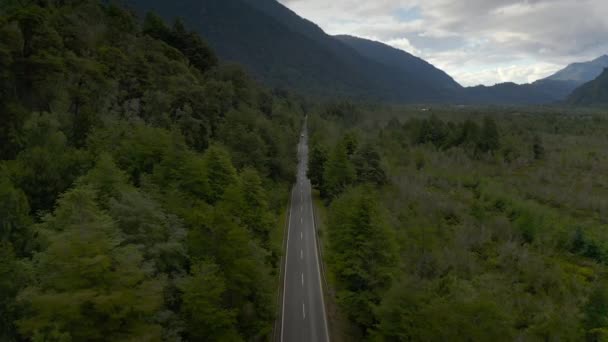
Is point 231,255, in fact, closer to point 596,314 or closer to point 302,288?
point 302,288

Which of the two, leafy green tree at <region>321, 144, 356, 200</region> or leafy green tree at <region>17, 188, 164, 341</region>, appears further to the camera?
leafy green tree at <region>321, 144, 356, 200</region>

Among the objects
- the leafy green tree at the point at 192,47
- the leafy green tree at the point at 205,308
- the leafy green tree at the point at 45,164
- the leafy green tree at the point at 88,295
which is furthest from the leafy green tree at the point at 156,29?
the leafy green tree at the point at 88,295

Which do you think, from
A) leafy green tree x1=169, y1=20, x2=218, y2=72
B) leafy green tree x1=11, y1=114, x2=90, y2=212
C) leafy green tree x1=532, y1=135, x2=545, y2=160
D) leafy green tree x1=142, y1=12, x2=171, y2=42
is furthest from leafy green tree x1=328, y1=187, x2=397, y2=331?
leafy green tree x1=532, y1=135, x2=545, y2=160

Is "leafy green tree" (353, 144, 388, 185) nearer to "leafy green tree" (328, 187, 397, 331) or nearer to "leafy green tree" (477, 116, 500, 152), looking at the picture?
"leafy green tree" (328, 187, 397, 331)

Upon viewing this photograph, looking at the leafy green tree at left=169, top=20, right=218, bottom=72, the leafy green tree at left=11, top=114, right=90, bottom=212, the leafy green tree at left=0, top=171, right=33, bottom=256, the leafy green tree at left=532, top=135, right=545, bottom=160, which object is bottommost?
the leafy green tree at left=532, top=135, right=545, bottom=160

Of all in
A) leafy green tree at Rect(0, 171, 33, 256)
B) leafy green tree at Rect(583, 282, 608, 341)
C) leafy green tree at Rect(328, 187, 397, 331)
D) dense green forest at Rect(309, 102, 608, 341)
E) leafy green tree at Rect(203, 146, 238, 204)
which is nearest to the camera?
leafy green tree at Rect(0, 171, 33, 256)

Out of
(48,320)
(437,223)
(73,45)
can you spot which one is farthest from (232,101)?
(48,320)

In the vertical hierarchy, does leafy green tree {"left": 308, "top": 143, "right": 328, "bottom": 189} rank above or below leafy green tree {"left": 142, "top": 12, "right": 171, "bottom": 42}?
below

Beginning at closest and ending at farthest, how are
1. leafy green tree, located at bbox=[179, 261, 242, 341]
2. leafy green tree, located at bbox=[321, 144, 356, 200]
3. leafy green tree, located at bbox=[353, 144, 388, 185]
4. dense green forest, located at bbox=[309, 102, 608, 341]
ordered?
leafy green tree, located at bbox=[179, 261, 242, 341]
dense green forest, located at bbox=[309, 102, 608, 341]
leafy green tree, located at bbox=[321, 144, 356, 200]
leafy green tree, located at bbox=[353, 144, 388, 185]
